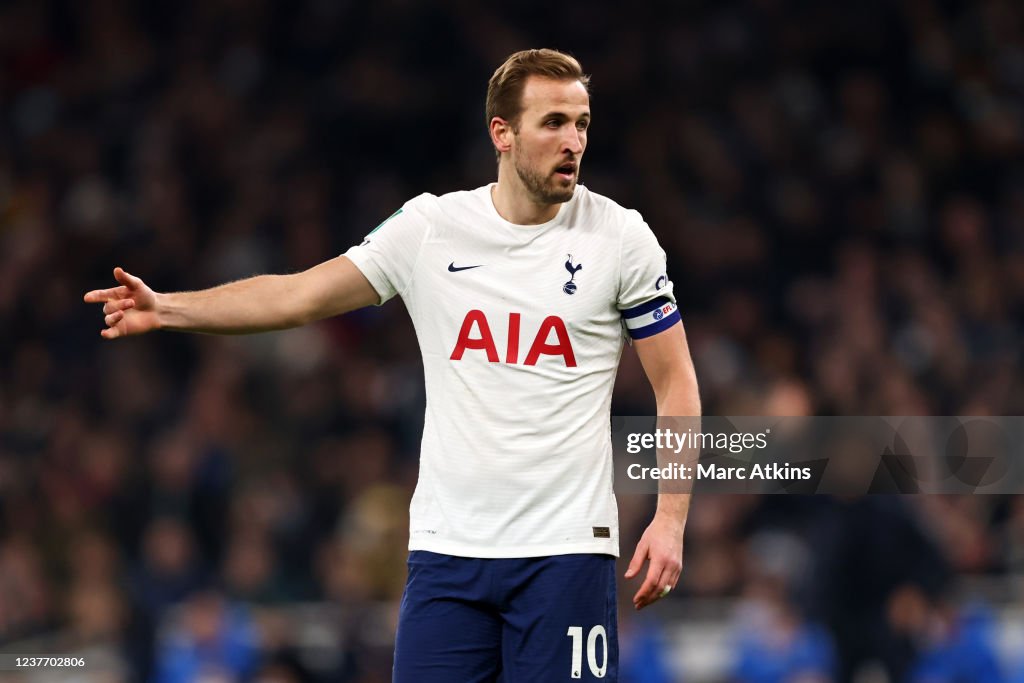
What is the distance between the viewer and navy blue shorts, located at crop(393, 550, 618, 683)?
387cm

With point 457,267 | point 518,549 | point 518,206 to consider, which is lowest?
point 518,549

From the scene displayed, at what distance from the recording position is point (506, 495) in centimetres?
394

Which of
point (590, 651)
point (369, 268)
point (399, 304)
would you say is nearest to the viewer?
point (590, 651)

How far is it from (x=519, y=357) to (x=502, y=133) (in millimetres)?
613

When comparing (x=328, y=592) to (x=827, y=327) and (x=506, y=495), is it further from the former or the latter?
(x=506, y=495)

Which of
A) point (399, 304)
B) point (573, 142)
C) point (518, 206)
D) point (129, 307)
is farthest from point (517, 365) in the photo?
point (399, 304)

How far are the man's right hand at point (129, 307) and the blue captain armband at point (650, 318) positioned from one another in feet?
4.02

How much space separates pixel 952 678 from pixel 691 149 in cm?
495

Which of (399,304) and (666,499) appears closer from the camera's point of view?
(666,499)

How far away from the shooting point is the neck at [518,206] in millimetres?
4098

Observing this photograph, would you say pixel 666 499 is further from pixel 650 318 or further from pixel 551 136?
pixel 551 136

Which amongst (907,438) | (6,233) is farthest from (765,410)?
(6,233)

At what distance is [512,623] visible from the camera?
12.9ft

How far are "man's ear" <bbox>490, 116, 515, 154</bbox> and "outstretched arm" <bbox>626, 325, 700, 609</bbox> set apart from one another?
626mm
